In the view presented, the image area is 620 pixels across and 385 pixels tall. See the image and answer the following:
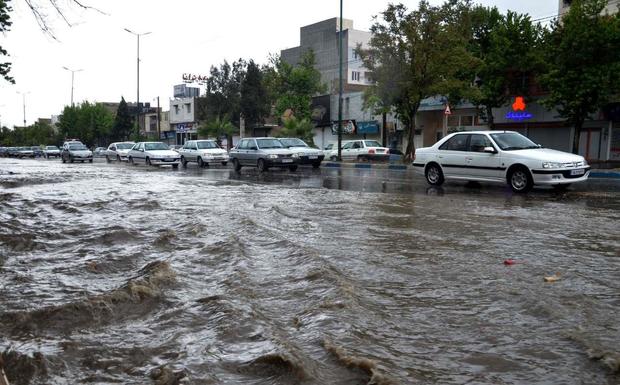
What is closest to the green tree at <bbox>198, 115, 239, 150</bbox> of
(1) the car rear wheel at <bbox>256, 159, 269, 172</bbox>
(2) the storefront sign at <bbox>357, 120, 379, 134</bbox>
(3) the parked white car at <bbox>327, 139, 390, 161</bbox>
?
(2) the storefront sign at <bbox>357, 120, 379, 134</bbox>

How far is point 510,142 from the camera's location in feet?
43.3

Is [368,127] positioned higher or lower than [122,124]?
lower

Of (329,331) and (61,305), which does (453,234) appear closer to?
(329,331)

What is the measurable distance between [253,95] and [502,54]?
26.9 metres

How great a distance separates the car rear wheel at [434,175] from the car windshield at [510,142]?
183cm

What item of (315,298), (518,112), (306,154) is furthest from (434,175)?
(518,112)

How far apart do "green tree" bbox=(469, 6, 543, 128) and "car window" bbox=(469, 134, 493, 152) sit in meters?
15.9

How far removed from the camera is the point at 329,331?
150 inches

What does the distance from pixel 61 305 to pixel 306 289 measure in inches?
80.6

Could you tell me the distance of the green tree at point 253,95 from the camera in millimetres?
50531

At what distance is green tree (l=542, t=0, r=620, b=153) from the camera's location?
79.2 ft

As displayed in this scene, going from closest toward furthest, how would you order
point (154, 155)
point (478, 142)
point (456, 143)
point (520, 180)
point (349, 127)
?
point (520, 180) → point (478, 142) → point (456, 143) → point (154, 155) → point (349, 127)

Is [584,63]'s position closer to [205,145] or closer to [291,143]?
[291,143]

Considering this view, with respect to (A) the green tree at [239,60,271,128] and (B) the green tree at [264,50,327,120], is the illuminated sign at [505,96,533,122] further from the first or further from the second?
(A) the green tree at [239,60,271,128]
